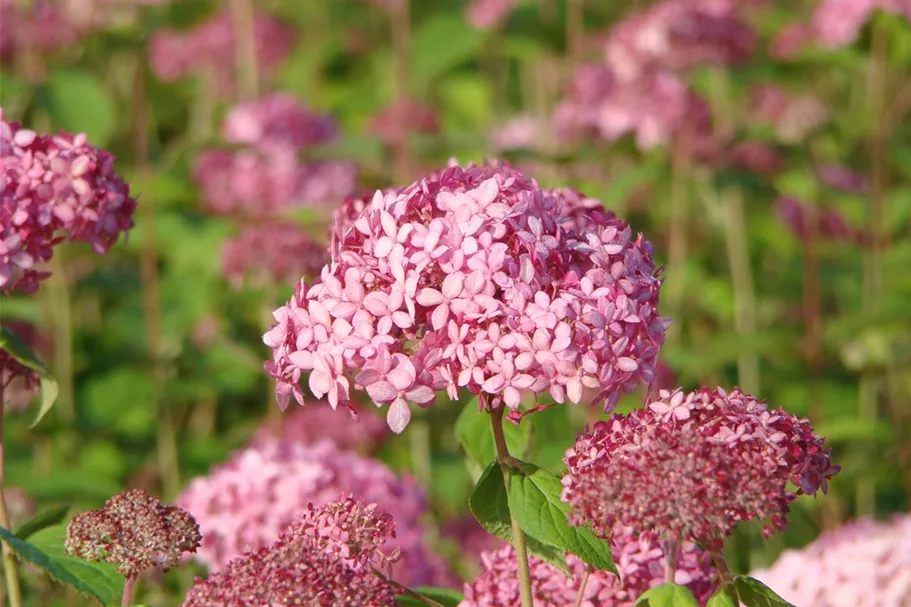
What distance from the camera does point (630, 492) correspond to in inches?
78.5

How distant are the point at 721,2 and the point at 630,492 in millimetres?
4697

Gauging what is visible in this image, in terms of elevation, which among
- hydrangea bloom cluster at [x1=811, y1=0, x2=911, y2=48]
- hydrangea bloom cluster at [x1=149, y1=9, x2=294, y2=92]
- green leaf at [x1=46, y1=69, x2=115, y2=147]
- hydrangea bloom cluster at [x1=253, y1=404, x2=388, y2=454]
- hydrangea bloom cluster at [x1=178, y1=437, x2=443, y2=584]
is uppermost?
hydrangea bloom cluster at [x1=149, y1=9, x2=294, y2=92]

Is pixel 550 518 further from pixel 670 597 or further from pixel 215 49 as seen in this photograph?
pixel 215 49

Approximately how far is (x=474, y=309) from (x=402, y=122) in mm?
4779

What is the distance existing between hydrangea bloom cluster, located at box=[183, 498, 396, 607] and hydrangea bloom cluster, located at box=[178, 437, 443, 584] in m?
1.23

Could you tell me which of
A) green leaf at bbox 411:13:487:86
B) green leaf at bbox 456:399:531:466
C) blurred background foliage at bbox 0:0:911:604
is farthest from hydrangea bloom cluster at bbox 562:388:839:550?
green leaf at bbox 411:13:487:86

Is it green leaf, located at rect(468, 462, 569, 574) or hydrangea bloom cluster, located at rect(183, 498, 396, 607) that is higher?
green leaf, located at rect(468, 462, 569, 574)

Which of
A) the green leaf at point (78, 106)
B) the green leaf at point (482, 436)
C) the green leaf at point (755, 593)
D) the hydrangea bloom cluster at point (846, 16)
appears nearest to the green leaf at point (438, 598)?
the green leaf at point (482, 436)

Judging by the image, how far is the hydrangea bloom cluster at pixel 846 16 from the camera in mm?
5648

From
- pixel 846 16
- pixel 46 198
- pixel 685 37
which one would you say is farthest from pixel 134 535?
pixel 685 37

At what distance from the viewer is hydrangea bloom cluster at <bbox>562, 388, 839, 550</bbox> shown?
1973mm

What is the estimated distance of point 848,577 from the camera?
3051 mm

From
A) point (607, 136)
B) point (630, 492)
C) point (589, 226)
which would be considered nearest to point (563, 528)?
point (630, 492)

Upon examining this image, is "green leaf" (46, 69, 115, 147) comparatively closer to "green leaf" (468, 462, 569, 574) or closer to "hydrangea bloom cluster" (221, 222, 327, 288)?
"hydrangea bloom cluster" (221, 222, 327, 288)
